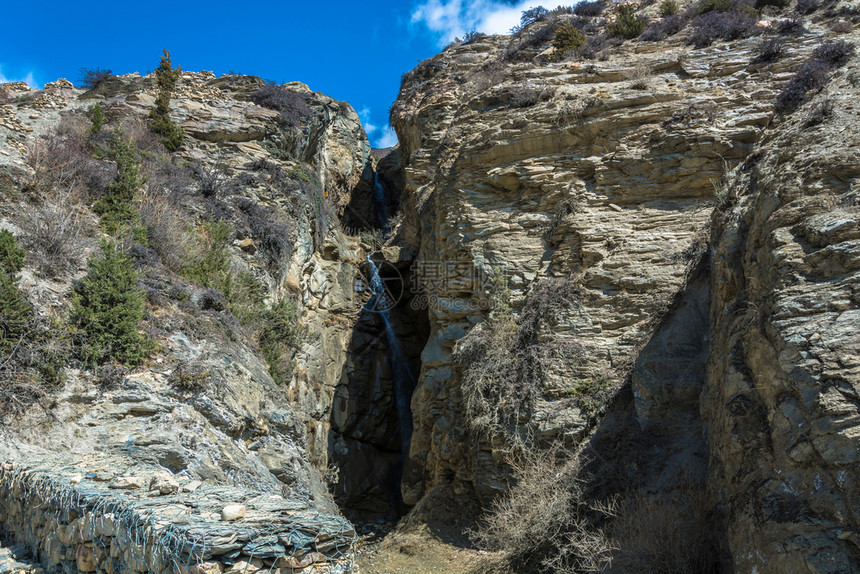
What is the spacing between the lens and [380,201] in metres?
26.2

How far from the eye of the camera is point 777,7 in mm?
16406

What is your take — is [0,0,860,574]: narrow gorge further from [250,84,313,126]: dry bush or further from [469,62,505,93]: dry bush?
[250,84,313,126]: dry bush

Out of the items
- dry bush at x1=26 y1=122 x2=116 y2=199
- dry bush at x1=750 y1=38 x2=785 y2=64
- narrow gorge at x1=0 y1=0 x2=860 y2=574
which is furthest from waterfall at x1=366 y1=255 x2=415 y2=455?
dry bush at x1=750 y1=38 x2=785 y2=64

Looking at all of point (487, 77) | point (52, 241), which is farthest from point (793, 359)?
point (487, 77)

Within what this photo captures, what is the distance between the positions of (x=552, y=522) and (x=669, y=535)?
7.96 ft

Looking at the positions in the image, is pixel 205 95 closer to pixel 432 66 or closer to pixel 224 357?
pixel 432 66

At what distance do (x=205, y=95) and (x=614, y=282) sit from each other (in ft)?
53.9

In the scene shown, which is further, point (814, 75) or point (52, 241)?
point (814, 75)

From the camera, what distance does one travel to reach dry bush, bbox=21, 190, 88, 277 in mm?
8883

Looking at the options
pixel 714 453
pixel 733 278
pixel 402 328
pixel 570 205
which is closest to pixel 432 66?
pixel 402 328

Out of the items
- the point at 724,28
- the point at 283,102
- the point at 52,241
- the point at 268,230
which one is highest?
the point at 283,102

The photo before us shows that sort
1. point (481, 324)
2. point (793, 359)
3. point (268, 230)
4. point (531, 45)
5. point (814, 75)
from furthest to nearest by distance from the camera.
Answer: point (531, 45)
point (268, 230)
point (481, 324)
point (814, 75)
point (793, 359)

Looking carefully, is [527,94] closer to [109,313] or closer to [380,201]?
[109,313]

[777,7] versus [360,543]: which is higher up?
[777,7]
